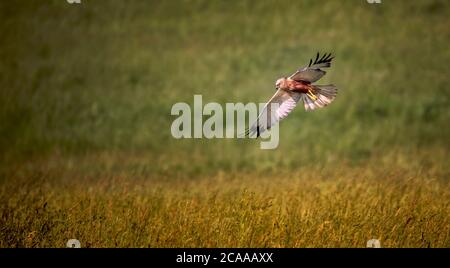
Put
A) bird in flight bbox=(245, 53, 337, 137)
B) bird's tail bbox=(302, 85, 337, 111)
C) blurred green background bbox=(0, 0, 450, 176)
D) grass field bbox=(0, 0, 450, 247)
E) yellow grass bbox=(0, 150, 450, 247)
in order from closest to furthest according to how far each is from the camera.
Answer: yellow grass bbox=(0, 150, 450, 247)
grass field bbox=(0, 0, 450, 247)
bird's tail bbox=(302, 85, 337, 111)
bird in flight bbox=(245, 53, 337, 137)
blurred green background bbox=(0, 0, 450, 176)

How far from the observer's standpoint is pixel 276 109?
34.3 feet

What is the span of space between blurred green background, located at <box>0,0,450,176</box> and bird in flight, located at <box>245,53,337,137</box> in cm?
851

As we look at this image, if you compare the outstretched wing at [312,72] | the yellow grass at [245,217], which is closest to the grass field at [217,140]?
the yellow grass at [245,217]

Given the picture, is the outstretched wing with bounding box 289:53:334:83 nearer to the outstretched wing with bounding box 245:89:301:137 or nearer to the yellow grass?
the outstretched wing with bounding box 245:89:301:137

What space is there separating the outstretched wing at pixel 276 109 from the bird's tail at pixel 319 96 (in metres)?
0.15

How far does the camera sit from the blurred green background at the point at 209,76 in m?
21.3

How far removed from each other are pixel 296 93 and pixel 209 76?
16413 millimetres

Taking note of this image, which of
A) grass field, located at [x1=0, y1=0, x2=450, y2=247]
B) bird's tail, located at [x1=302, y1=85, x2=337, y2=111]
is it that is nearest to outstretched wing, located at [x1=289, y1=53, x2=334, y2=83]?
bird's tail, located at [x1=302, y1=85, x2=337, y2=111]

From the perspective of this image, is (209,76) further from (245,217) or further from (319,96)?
(245,217)

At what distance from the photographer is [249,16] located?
30375 mm

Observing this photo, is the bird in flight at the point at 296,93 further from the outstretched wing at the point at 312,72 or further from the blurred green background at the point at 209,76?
the blurred green background at the point at 209,76

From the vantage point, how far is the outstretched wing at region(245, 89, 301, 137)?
1030 centimetres

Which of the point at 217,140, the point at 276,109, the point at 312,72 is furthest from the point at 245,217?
the point at 217,140
